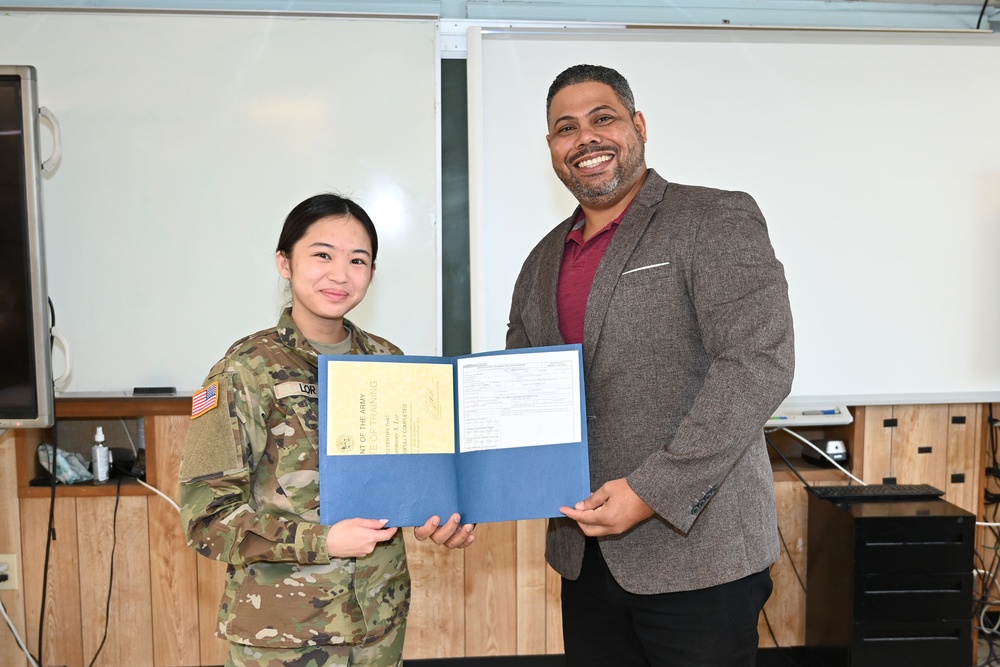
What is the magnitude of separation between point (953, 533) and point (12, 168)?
3139 millimetres

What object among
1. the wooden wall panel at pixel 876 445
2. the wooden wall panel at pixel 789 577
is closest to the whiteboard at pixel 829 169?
the wooden wall panel at pixel 876 445

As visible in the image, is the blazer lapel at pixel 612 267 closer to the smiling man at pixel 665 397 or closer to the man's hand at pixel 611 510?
the smiling man at pixel 665 397

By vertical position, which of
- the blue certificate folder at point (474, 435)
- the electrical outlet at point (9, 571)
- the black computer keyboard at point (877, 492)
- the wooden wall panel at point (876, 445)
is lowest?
the electrical outlet at point (9, 571)

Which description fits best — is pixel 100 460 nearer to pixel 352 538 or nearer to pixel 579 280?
pixel 352 538

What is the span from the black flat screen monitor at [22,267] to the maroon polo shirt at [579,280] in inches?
60.4

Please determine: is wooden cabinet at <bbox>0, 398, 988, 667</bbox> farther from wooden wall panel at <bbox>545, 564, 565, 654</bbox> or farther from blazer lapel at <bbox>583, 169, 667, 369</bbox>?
blazer lapel at <bbox>583, 169, 667, 369</bbox>

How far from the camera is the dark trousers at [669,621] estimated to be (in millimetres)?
1348

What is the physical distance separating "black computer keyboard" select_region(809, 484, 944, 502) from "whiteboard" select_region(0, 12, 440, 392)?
1719 millimetres

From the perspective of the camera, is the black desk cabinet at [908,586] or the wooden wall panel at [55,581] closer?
the black desk cabinet at [908,586]

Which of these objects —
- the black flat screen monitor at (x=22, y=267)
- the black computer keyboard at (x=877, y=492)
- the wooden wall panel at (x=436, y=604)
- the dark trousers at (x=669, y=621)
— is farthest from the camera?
the wooden wall panel at (x=436, y=604)

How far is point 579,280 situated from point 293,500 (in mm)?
716

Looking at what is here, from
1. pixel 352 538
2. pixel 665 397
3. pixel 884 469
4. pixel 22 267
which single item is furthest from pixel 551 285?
pixel 884 469

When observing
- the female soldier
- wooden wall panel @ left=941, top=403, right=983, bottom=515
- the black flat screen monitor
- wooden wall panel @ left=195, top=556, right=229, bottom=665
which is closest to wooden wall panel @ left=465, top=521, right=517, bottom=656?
wooden wall panel @ left=195, top=556, right=229, bottom=665

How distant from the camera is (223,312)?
2568 mm
